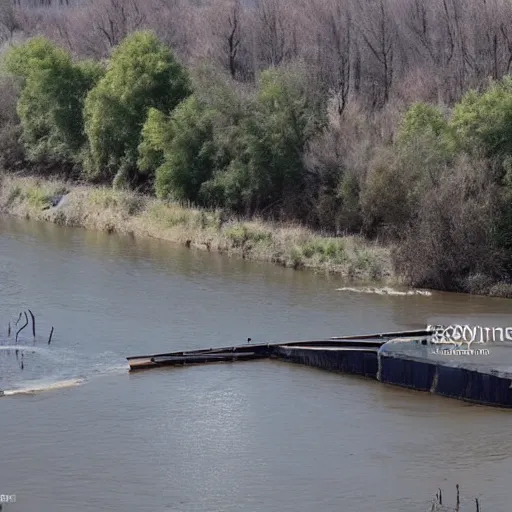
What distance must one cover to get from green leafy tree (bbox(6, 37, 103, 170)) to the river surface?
17414mm

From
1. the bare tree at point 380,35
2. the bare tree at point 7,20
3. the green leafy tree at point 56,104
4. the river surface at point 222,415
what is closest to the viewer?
the river surface at point 222,415

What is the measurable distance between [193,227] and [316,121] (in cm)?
608

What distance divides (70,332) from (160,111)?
18.9 m

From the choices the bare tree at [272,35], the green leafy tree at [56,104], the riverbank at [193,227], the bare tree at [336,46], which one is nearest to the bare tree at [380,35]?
the bare tree at [336,46]

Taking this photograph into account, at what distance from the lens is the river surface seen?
17.7 m

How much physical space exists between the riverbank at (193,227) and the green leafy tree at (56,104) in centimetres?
228

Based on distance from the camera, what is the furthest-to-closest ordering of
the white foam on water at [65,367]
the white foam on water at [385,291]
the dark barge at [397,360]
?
the white foam on water at [385,291], the white foam on water at [65,367], the dark barge at [397,360]

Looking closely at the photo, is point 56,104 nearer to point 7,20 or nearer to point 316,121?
point 316,121

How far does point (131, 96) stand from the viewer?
148 ft

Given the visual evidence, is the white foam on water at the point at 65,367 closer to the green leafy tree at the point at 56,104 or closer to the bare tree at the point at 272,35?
the green leafy tree at the point at 56,104

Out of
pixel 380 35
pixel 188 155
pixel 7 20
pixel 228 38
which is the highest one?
pixel 7 20

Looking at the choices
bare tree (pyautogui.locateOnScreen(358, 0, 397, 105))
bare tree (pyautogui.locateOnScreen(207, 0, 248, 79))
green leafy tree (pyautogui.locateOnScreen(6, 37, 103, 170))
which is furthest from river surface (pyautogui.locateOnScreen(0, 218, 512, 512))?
bare tree (pyautogui.locateOnScreen(207, 0, 248, 79))

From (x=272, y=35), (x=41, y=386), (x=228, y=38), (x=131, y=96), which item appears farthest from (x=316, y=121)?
(x=272, y=35)

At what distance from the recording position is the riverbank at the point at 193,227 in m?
34.4
